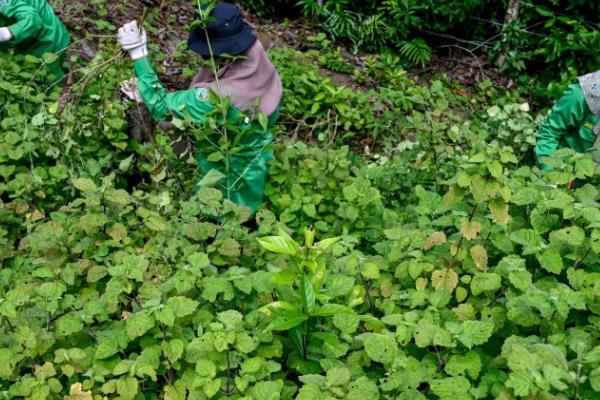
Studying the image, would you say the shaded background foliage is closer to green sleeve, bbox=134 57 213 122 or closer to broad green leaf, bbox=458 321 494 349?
green sleeve, bbox=134 57 213 122

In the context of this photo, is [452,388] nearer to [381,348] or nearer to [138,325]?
[381,348]

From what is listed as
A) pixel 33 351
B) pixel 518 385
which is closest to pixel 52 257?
pixel 33 351

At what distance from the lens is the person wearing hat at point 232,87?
347 cm

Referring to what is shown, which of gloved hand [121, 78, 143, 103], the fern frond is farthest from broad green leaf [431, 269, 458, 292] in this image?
the fern frond

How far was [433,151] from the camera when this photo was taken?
3912 millimetres

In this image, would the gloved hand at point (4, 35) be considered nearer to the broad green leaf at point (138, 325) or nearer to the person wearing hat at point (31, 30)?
the person wearing hat at point (31, 30)

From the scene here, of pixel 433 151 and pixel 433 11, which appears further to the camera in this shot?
pixel 433 11

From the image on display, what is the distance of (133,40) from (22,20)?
165 cm

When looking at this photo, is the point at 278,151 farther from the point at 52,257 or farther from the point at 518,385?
the point at 518,385

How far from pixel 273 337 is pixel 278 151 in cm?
202

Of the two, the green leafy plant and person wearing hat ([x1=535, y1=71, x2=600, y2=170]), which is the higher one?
the green leafy plant

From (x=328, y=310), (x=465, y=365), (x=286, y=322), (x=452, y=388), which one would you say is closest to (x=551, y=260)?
(x=465, y=365)

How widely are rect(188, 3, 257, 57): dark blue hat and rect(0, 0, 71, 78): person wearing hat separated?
1706 millimetres

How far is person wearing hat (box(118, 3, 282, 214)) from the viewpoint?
137 inches
